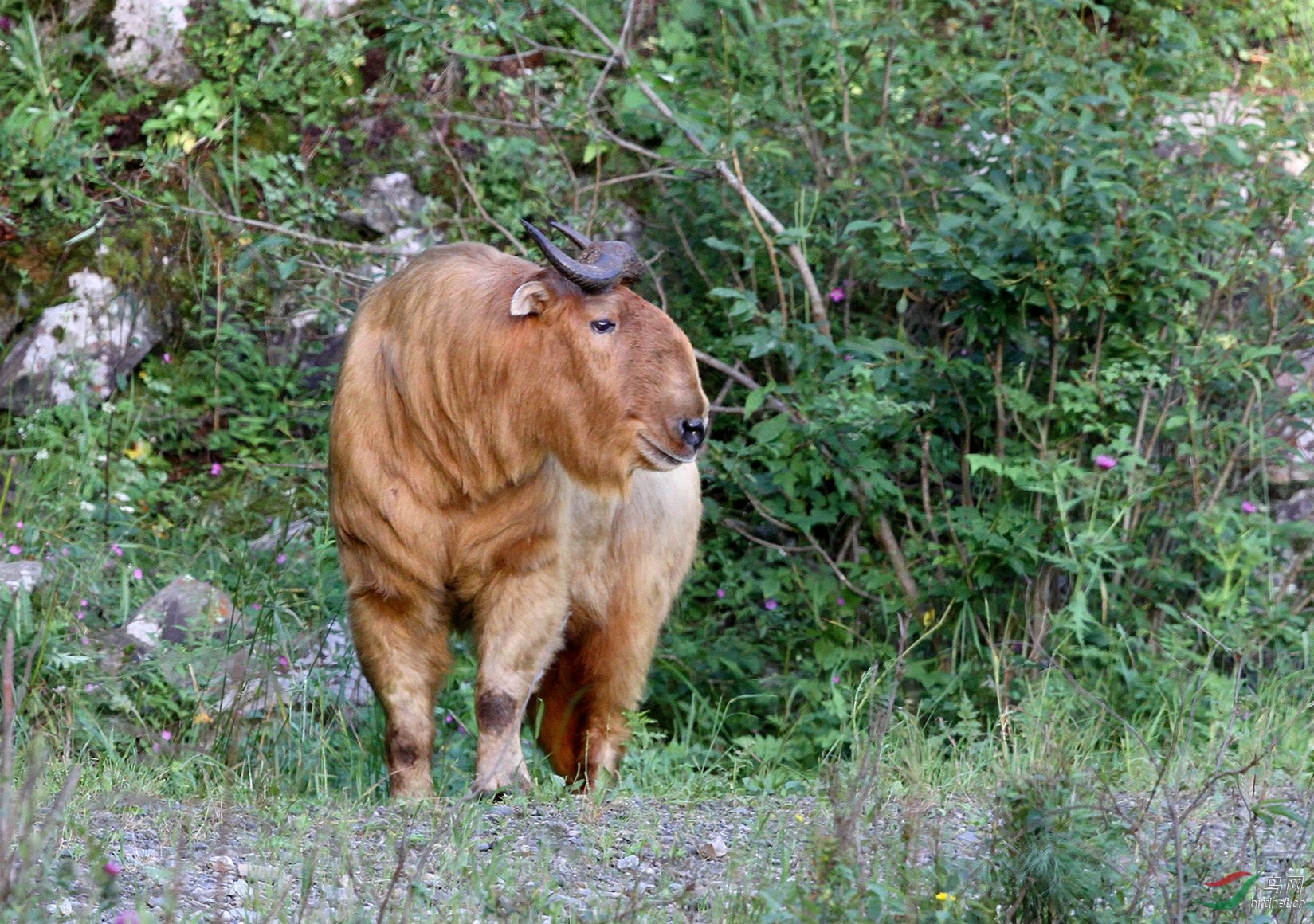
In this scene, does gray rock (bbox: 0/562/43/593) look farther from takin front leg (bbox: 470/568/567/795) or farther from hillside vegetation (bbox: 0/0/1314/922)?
takin front leg (bbox: 470/568/567/795)

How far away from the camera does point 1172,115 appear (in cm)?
621

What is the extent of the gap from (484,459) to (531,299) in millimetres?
485

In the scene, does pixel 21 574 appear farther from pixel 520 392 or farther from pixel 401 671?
pixel 520 392

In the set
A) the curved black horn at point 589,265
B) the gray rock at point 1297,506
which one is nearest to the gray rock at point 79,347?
the curved black horn at point 589,265

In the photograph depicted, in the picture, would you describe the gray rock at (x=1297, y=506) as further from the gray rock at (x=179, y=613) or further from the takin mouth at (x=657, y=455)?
the gray rock at (x=179, y=613)

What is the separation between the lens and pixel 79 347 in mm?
7305

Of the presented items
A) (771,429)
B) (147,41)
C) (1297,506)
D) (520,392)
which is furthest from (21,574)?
(1297,506)

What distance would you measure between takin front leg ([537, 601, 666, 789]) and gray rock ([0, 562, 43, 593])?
1809 millimetres

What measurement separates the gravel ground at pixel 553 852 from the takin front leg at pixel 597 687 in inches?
42.1

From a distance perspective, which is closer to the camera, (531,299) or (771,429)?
(531,299)

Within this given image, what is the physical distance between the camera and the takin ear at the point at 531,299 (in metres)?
4.53

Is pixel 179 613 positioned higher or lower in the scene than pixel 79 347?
lower

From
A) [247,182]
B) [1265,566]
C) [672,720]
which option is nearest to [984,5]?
[1265,566]

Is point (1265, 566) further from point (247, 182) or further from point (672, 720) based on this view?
point (247, 182)
